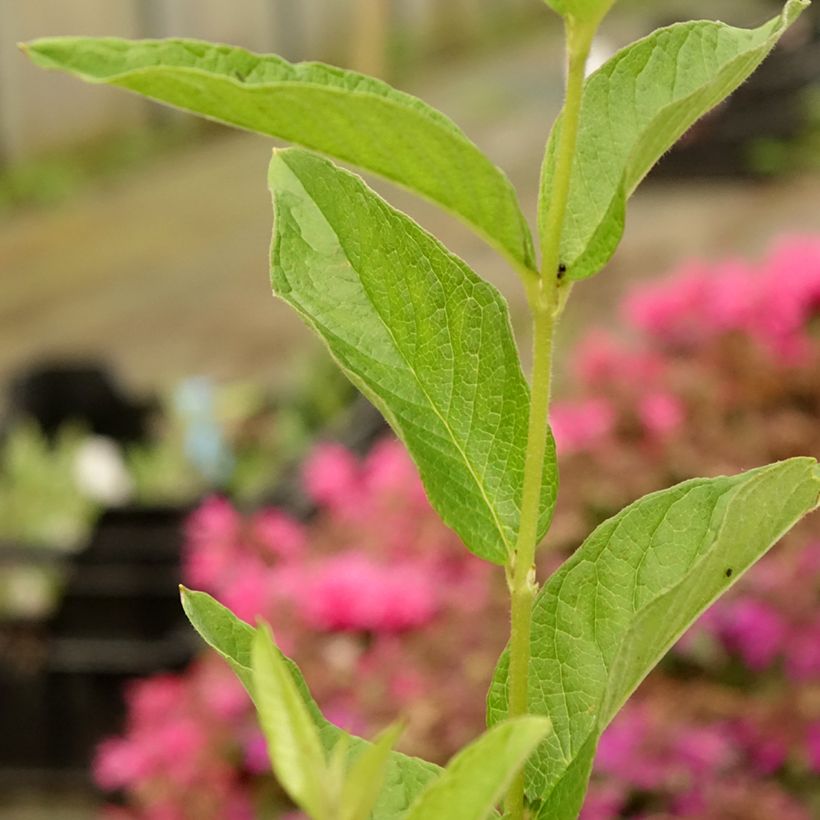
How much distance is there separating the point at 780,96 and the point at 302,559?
503cm

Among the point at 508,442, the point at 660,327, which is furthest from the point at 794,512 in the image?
the point at 660,327

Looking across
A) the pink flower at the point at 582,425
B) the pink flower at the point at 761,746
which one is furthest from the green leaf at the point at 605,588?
the pink flower at the point at 582,425

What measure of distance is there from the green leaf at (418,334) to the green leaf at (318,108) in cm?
4

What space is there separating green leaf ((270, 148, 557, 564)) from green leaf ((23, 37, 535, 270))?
0.13ft

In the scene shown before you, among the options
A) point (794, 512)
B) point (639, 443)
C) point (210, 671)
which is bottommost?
point (210, 671)

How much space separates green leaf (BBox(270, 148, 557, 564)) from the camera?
0.35 meters

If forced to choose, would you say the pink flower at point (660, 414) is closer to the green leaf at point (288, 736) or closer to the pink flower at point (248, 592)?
the pink flower at point (248, 592)

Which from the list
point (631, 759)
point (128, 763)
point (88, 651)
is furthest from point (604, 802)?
point (88, 651)

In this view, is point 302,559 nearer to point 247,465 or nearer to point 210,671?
point 210,671

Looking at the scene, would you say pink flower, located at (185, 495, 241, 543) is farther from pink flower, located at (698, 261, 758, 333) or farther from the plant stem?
the plant stem

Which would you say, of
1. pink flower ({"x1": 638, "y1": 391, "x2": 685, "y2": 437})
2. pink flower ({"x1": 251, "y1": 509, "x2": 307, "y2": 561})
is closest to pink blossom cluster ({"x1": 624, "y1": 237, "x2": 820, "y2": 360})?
pink flower ({"x1": 638, "y1": 391, "x2": 685, "y2": 437})

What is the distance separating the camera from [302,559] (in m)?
1.76

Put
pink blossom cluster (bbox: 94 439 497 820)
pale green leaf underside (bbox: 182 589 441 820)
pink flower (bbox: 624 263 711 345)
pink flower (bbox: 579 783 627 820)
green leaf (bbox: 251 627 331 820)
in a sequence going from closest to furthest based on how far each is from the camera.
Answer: green leaf (bbox: 251 627 331 820), pale green leaf underside (bbox: 182 589 441 820), pink flower (bbox: 579 783 627 820), pink blossom cluster (bbox: 94 439 497 820), pink flower (bbox: 624 263 711 345)

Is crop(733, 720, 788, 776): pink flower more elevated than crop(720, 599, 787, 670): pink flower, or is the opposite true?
crop(720, 599, 787, 670): pink flower
